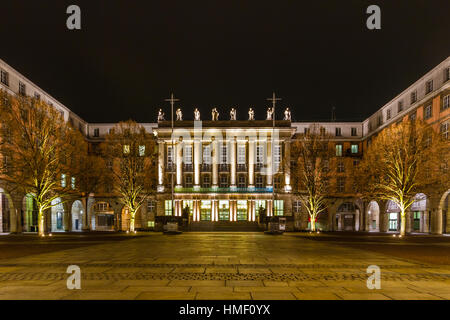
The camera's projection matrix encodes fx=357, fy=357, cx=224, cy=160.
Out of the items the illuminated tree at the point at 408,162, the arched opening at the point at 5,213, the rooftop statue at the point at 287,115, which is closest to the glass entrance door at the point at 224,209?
the rooftop statue at the point at 287,115

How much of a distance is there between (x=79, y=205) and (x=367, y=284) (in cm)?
6821

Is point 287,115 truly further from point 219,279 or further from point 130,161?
point 219,279

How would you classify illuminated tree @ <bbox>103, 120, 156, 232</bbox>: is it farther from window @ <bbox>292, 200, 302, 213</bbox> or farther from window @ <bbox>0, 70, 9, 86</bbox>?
window @ <bbox>292, 200, 302, 213</bbox>

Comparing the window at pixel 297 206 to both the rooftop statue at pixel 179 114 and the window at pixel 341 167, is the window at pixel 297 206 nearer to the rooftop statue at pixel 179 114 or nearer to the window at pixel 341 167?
the window at pixel 341 167

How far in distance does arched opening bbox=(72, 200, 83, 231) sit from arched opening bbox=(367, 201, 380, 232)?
55.5 meters

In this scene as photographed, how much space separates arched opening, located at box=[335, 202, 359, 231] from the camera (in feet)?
239

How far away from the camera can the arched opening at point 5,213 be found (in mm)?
45344

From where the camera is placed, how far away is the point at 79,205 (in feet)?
230

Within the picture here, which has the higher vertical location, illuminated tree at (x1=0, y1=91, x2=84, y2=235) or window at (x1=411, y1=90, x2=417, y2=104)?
window at (x1=411, y1=90, x2=417, y2=104)

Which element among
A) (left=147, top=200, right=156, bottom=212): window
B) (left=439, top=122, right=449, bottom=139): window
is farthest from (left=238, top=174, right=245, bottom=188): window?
(left=439, top=122, right=449, bottom=139): window

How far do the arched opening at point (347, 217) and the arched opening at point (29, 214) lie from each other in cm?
5494
